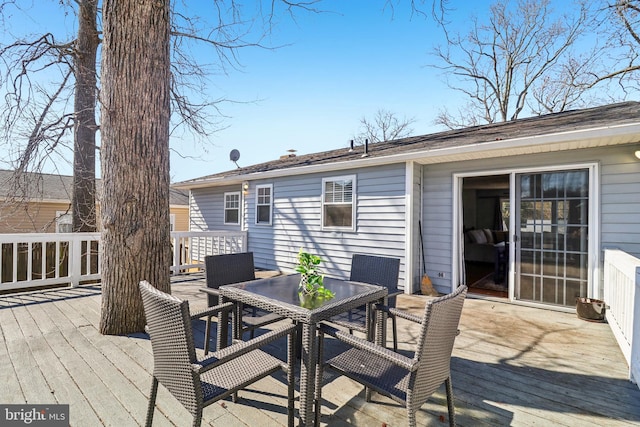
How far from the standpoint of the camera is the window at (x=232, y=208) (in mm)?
9031

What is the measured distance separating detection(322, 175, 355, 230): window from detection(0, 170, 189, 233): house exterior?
528 cm

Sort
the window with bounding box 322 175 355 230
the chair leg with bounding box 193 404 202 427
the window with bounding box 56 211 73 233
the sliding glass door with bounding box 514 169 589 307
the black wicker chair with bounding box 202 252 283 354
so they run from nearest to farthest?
1. the chair leg with bounding box 193 404 202 427
2. the black wicker chair with bounding box 202 252 283 354
3. the sliding glass door with bounding box 514 169 589 307
4. the window with bounding box 322 175 355 230
5. the window with bounding box 56 211 73 233

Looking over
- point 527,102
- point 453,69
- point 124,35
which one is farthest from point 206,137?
point 527,102

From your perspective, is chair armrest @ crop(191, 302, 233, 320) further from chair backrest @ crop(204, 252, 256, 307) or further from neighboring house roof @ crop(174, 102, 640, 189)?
neighboring house roof @ crop(174, 102, 640, 189)

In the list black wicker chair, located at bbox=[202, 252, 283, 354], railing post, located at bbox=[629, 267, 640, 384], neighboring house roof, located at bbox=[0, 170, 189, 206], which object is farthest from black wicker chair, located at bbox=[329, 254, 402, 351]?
neighboring house roof, located at bbox=[0, 170, 189, 206]

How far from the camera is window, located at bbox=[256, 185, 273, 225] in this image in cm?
772

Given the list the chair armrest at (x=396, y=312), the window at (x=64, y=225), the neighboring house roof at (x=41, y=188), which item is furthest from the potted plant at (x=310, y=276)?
the window at (x=64, y=225)

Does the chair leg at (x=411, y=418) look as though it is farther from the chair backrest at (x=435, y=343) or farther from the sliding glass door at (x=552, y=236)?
the sliding glass door at (x=552, y=236)

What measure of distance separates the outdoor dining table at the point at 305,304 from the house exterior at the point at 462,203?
315 centimetres

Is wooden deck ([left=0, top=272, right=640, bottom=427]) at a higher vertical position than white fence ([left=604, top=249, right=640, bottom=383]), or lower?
lower

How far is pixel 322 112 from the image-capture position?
8664 mm

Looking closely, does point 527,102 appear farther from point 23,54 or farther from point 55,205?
point 55,205

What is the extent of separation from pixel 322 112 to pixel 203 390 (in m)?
8.08

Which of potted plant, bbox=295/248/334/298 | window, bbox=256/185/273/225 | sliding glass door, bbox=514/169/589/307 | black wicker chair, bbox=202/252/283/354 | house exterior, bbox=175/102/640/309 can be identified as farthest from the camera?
window, bbox=256/185/273/225
